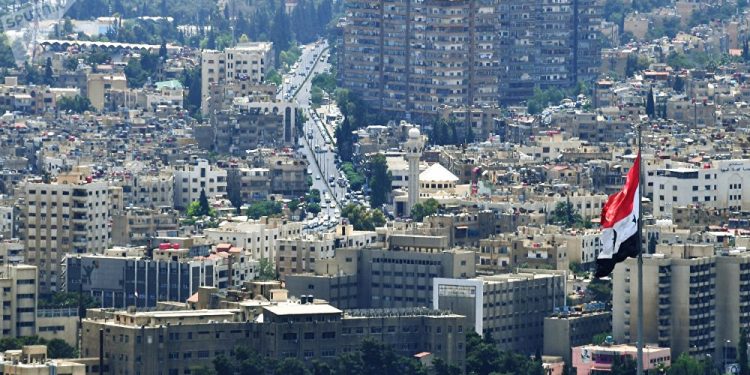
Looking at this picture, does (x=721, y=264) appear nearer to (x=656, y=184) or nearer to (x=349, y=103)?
(x=656, y=184)

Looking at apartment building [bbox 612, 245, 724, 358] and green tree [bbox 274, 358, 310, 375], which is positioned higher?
apartment building [bbox 612, 245, 724, 358]

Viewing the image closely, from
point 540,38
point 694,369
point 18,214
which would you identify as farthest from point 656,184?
point 540,38

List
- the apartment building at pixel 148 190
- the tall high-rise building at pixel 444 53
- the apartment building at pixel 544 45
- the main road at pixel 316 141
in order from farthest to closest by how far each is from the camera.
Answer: the apartment building at pixel 544 45 → the tall high-rise building at pixel 444 53 → the main road at pixel 316 141 → the apartment building at pixel 148 190

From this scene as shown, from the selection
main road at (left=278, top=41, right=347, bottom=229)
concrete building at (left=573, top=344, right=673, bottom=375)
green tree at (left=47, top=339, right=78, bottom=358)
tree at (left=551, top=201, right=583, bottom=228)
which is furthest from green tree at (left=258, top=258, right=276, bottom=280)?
main road at (left=278, top=41, right=347, bottom=229)

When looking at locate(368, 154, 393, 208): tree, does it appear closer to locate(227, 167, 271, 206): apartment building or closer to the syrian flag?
locate(227, 167, 271, 206): apartment building

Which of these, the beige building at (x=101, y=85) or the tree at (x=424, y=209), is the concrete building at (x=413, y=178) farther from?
the beige building at (x=101, y=85)

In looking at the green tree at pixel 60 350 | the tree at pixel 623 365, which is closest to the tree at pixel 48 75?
the green tree at pixel 60 350

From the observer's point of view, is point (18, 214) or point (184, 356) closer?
point (184, 356)
